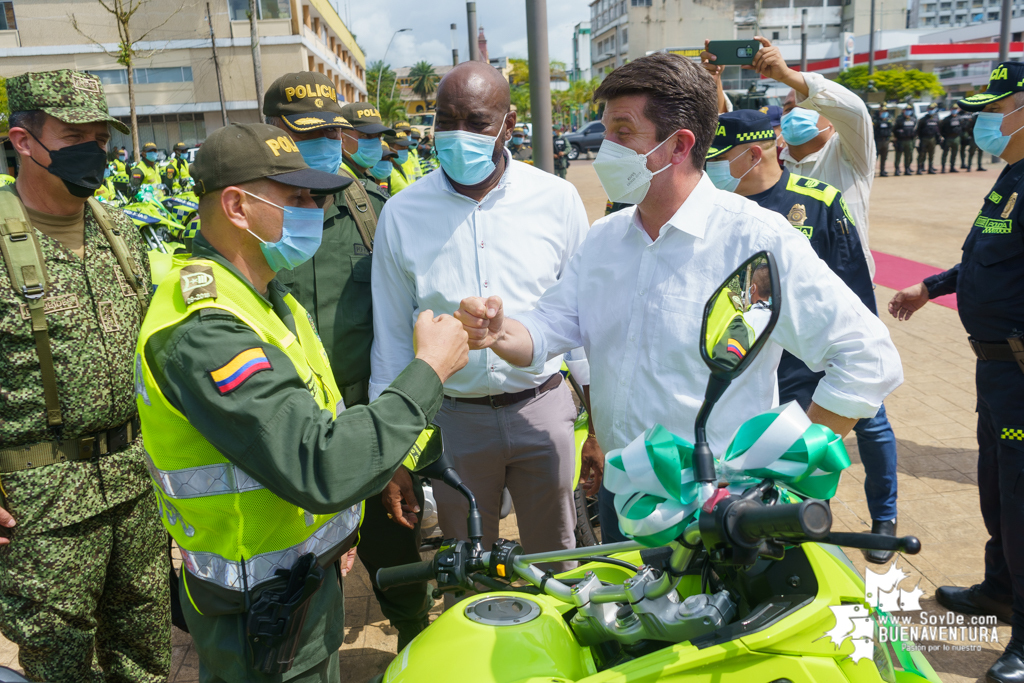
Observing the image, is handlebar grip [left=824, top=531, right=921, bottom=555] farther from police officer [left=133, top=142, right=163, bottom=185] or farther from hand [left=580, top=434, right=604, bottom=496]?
police officer [left=133, top=142, right=163, bottom=185]

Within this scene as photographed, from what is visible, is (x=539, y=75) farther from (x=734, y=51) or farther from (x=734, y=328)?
(x=734, y=328)

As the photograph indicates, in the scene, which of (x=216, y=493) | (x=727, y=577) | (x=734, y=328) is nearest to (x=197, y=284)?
(x=216, y=493)

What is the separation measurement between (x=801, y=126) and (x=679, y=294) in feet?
11.7

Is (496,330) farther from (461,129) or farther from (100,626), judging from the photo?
(100,626)

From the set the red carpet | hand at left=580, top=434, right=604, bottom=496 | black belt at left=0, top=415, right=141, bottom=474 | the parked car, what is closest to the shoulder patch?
black belt at left=0, top=415, right=141, bottom=474

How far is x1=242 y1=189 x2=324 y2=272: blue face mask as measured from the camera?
6.46ft

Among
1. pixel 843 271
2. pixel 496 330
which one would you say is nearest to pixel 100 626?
pixel 496 330

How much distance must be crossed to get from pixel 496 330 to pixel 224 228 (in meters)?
0.83

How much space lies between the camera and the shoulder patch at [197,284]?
1.69 meters

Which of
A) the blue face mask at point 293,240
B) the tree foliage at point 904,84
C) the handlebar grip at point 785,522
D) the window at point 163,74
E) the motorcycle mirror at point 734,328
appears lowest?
the handlebar grip at point 785,522

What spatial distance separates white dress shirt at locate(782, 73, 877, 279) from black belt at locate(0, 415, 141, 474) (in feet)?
12.0

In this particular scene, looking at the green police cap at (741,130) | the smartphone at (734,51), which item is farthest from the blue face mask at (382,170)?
the green police cap at (741,130)

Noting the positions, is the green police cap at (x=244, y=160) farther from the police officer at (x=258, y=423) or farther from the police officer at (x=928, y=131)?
the police officer at (x=928, y=131)

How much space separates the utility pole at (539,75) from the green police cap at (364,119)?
50.9 inches
